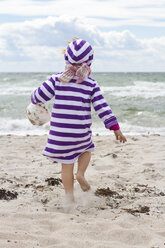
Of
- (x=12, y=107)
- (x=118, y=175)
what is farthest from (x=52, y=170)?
(x=12, y=107)

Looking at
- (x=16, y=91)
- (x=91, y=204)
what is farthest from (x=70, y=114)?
(x=16, y=91)

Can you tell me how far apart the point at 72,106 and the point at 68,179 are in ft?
2.36

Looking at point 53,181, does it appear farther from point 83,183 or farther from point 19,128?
point 19,128

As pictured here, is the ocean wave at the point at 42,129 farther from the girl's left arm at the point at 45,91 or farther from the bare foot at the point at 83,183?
the girl's left arm at the point at 45,91

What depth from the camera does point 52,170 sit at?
461 centimetres

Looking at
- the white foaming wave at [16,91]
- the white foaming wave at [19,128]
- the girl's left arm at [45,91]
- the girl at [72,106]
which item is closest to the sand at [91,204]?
the girl at [72,106]

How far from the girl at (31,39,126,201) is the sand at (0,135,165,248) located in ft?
1.34

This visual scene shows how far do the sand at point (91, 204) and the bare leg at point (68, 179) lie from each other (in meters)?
0.10

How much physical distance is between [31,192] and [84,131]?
97 cm

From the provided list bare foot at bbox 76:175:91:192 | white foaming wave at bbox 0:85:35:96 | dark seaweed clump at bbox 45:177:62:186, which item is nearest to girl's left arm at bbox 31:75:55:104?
bare foot at bbox 76:175:91:192

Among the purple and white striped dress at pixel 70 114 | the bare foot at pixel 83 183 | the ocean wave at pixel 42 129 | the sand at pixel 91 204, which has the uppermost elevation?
the purple and white striped dress at pixel 70 114

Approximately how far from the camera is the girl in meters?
3.12

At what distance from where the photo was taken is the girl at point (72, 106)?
123 inches

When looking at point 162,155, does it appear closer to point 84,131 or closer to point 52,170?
point 52,170
